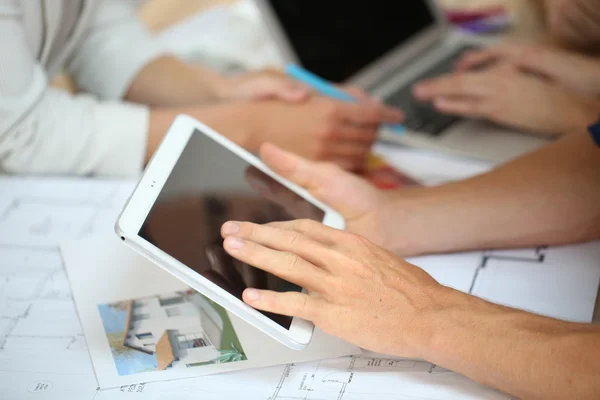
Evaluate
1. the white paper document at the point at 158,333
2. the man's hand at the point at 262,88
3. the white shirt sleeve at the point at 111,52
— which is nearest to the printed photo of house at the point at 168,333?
the white paper document at the point at 158,333

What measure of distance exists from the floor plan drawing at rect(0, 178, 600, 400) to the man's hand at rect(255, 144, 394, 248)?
0.21 ft

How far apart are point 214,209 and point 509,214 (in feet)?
1.07

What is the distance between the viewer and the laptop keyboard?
106 cm

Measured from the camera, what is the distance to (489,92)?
1.03m

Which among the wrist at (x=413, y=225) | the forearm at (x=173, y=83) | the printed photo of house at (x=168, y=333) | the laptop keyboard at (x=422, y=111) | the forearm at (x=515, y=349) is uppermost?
the forearm at (x=173, y=83)

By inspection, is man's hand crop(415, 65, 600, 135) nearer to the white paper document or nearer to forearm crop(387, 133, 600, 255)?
forearm crop(387, 133, 600, 255)

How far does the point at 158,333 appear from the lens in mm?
656

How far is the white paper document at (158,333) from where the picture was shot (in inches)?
24.5

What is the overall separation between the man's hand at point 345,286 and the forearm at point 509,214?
141 mm

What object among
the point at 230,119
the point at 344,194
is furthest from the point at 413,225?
the point at 230,119

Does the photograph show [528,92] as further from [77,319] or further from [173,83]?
[77,319]

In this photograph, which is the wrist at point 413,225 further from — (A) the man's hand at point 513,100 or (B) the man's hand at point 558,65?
(B) the man's hand at point 558,65

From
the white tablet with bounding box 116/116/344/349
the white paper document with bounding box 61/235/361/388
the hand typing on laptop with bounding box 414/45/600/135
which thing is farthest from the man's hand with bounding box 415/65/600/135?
the white paper document with bounding box 61/235/361/388

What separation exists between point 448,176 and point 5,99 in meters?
0.57
